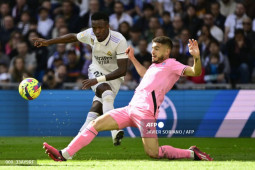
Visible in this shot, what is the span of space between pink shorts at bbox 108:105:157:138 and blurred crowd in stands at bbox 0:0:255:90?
7438 millimetres

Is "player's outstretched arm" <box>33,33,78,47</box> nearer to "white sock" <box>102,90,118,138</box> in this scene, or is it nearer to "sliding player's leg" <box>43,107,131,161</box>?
"white sock" <box>102,90,118,138</box>

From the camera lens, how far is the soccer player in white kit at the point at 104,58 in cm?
1052

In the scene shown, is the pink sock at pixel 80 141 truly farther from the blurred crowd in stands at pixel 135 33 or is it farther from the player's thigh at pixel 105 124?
the blurred crowd in stands at pixel 135 33

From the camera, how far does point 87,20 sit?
61.1ft

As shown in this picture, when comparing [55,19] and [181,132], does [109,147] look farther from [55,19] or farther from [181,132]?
[55,19]

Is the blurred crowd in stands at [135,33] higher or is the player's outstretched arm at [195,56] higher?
the player's outstretched arm at [195,56]

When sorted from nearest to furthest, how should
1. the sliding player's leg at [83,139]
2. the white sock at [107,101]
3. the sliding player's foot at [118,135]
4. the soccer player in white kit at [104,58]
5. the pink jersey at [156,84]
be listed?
the sliding player's leg at [83,139] → the pink jersey at [156,84] → the sliding player's foot at [118,135] → the soccer player in white kit at [104,58] → the white sock at [107,101]

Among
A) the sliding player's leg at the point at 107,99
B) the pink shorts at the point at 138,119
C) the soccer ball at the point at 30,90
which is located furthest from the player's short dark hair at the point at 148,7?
the pink shorts at the point at 138,119

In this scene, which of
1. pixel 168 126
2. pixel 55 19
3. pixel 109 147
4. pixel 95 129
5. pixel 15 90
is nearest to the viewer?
pixel 95 129

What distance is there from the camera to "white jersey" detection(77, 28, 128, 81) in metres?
10.9

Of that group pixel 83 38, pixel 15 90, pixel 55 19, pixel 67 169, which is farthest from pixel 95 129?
pixel 55 19

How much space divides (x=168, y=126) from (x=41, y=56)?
500 centimetres

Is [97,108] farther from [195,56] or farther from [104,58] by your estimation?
[195,56]

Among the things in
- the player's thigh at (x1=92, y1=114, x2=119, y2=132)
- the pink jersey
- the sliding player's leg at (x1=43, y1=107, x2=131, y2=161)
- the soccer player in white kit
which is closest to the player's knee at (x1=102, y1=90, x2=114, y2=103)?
the soccer player in white kit
